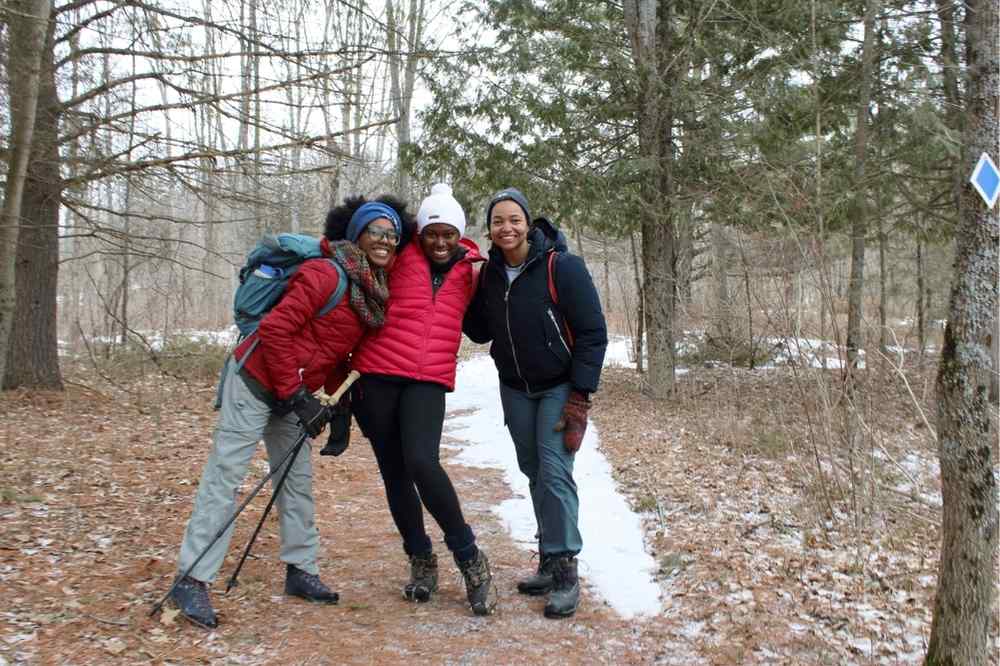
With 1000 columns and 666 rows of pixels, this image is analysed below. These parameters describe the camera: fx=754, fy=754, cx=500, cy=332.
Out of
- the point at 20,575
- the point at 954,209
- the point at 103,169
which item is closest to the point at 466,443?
the point at 103,169

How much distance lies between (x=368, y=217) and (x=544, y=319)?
1008 mm

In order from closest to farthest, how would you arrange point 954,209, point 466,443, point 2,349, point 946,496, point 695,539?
point 946,496
point 695,539
point 2,349
point 466,443
point 954,209

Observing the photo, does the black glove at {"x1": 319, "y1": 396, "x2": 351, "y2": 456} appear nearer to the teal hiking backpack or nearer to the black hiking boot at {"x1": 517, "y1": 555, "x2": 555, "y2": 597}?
the teal hiking backpack

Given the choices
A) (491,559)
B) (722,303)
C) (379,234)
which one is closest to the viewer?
(379,234)

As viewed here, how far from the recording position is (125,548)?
4.51 m

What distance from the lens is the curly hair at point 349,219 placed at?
389 centimetres

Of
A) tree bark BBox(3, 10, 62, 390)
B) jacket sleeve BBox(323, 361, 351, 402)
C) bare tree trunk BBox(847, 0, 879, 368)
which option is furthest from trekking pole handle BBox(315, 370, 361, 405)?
bare tree trunk BBox(847, 0, 879, 368)

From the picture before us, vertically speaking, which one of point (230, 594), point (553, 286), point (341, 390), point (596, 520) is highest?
point (553, 286)

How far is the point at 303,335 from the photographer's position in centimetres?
360

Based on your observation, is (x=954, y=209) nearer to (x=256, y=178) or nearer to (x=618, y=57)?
(x=618, y=57)

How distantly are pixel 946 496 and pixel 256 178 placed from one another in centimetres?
669

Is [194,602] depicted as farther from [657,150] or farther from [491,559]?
[657,150]

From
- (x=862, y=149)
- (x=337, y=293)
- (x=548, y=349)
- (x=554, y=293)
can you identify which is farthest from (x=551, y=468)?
(x=862, y=149)

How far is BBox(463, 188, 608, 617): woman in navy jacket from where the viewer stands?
3768 millimetres
